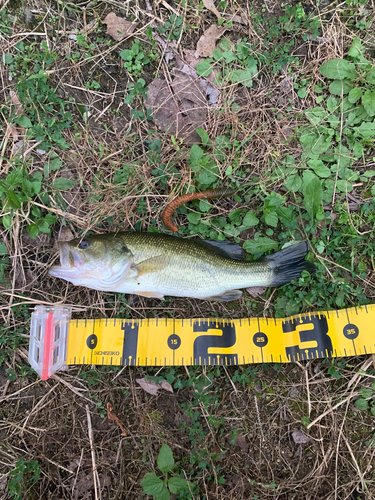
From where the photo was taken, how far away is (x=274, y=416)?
3.27 meters

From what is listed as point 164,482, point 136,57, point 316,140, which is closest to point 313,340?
point 164,482

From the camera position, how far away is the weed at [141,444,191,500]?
281 centimetres

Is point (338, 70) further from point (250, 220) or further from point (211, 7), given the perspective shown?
point (250, 220)

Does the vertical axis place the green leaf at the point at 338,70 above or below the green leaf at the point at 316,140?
above

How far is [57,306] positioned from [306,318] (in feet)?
9.33

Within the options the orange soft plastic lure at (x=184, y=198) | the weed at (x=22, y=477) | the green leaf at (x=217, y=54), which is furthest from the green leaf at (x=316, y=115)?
the weed at (x=22, y=477)

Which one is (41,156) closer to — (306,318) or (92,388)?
(92,388)

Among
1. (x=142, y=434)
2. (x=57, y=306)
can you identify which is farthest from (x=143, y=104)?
(x=142, y=434)

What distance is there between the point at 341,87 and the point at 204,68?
5.42 feet

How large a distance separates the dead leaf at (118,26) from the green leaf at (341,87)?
97.9 inches

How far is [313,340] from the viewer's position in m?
3.25

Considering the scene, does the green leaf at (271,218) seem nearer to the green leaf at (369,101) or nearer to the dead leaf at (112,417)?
the green leaf at (369,101)

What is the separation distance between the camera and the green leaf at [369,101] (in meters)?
3.38

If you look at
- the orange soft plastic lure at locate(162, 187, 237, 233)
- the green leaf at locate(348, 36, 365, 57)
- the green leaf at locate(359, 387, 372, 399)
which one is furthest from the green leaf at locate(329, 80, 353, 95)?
the green leaf at locate(359, 387, 372, 399)
